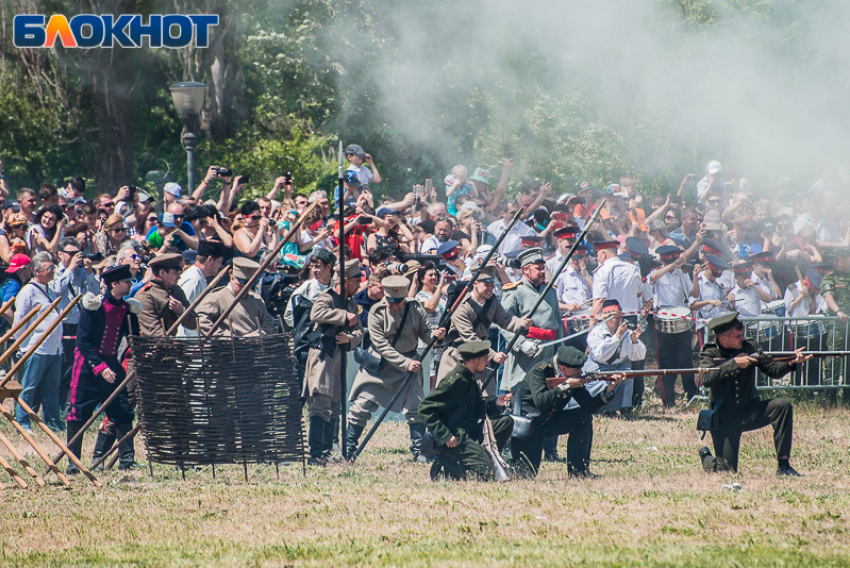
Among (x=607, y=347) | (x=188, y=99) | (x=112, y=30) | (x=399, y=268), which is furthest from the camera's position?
(x=112, y=30)

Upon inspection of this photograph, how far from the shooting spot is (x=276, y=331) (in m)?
11.9

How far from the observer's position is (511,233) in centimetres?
1416

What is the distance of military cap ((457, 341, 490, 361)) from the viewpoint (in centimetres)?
942

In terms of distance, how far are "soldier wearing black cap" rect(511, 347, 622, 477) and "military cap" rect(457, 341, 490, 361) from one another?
1.70 feet

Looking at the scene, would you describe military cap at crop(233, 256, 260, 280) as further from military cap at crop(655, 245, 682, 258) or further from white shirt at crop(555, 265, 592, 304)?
military cap at crop(655, 245, 682, 258)

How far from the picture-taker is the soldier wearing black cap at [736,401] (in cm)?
938

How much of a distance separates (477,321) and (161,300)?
107 inches

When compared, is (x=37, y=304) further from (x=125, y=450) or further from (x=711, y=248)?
(x=711, y=248)

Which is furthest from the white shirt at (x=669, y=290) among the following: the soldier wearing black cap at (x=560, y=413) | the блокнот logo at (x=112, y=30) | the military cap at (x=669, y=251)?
the блокнот logo at (x=112, y=30)

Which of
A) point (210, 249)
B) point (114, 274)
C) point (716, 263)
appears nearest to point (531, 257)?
point (210, 249)

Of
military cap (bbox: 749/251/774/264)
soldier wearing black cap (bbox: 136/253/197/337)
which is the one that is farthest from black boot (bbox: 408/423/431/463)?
military cap (bbox: 749/251/774/264)

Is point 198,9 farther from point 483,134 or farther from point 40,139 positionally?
point 483,134

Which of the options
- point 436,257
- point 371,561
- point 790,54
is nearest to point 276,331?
point 436,257

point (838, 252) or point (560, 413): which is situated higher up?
point (838, 252)
